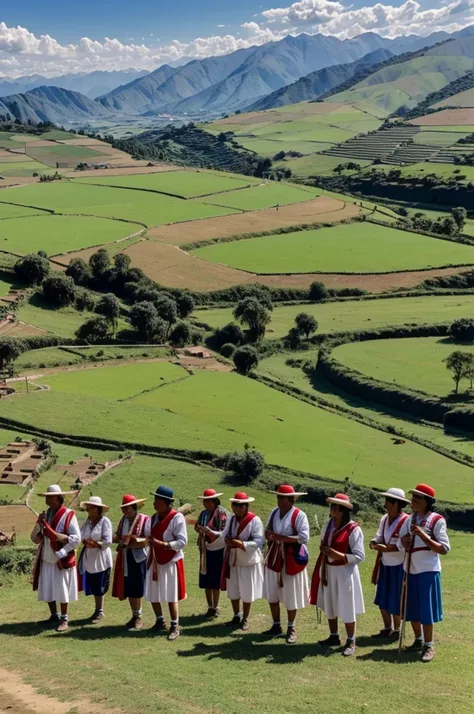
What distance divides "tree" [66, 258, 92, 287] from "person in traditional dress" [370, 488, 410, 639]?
72916 mm

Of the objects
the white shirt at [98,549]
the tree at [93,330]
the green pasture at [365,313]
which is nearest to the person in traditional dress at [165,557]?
the white shirt at [98,549]

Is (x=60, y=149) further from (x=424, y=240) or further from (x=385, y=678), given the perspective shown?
(x=385, y=678)

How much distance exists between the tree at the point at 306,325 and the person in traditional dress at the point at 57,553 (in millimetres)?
57288

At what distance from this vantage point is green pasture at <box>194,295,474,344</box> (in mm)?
75188

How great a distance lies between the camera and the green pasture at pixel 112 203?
114 metres

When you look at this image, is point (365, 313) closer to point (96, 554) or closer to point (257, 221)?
point (257, 221)

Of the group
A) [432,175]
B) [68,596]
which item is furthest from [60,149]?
[68,596]

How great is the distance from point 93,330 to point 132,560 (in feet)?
175

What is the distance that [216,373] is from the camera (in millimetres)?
61031

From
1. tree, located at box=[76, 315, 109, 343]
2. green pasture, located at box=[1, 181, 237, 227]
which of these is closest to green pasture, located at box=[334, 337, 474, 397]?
tree, located at box=[76, 315, 109, 343]

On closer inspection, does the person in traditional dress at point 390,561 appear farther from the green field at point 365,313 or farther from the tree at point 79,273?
the tree at point 79,273

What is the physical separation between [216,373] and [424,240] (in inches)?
Answer: 2099

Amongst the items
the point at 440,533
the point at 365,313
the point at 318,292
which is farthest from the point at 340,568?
the point at 318,292

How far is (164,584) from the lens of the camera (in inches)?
605
